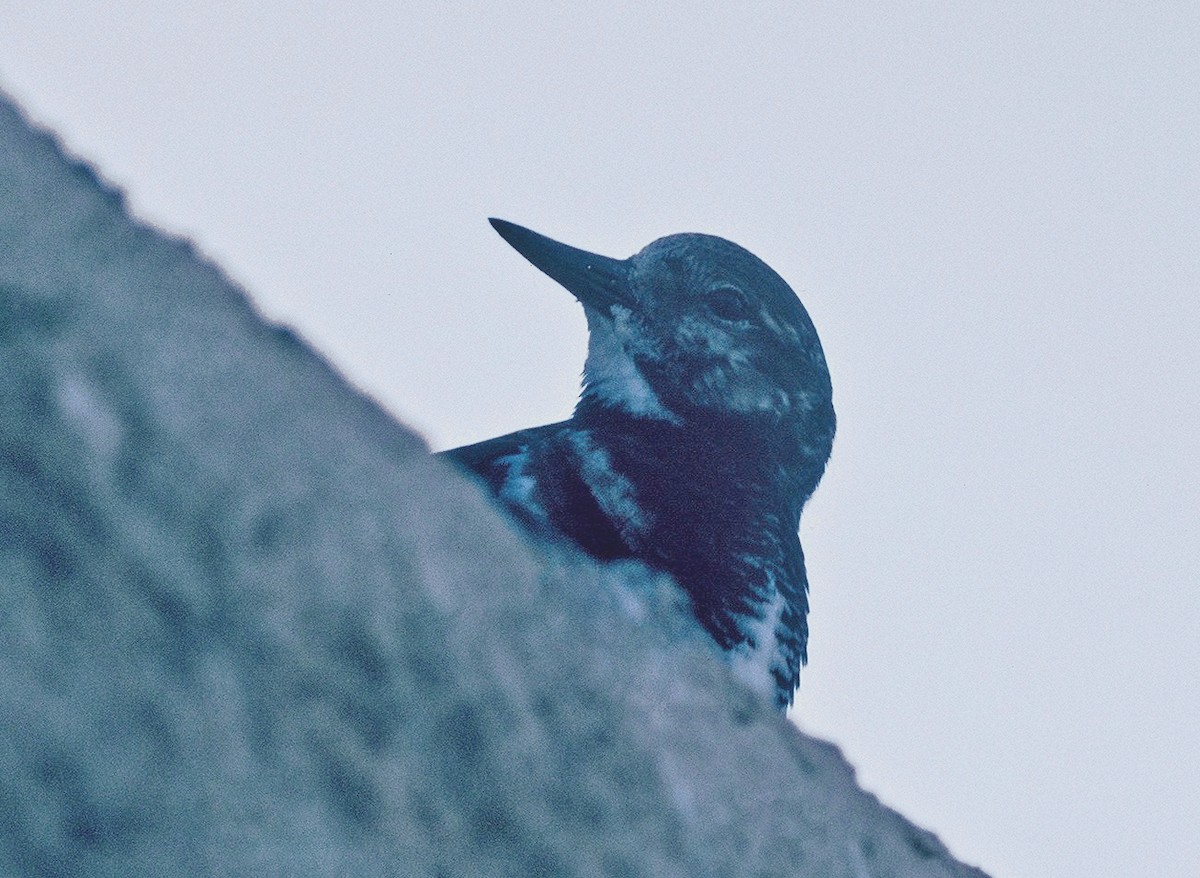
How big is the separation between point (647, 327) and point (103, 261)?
4100mm

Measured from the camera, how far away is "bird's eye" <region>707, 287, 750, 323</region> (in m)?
4.71

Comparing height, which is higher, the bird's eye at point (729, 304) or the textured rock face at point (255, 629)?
the bird's eye at point (729, 304)

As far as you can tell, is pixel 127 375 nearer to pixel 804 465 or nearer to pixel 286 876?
pixel 286 876

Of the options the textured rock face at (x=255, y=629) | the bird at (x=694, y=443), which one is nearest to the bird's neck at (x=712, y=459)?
the bird at (x=694, y=443)

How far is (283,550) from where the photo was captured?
646 millimetres

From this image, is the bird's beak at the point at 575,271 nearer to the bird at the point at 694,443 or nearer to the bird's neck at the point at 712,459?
the bird at the point at 694,443

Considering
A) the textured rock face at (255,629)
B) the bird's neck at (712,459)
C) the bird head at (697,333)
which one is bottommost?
the textured rock face at (255,629)

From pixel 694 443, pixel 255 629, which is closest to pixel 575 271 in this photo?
pixel 694 443

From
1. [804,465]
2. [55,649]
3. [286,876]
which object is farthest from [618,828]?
[804,465]

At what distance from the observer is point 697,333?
4652 mm

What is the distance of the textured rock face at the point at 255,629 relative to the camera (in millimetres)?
590

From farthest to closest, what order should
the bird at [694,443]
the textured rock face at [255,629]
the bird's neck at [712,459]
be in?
the bird's neck at [712,459]
the bird at [694,443]
the textured rock face at [255,629]

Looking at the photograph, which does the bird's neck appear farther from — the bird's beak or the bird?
the bird's beak

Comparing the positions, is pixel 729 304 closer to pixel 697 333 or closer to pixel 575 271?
pixel 697 333
